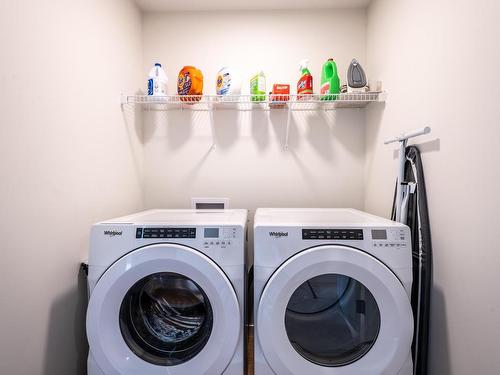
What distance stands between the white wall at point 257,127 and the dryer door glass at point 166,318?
2.75 ft

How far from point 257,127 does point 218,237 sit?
3.55 ft

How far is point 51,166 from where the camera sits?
1.09 metres

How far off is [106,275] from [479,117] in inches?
61.7

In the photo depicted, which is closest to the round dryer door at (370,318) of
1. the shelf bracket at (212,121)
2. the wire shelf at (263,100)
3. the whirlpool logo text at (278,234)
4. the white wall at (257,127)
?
the whirlpool logo text at (278,234)

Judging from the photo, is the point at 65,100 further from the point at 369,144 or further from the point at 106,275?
the point at 369,144

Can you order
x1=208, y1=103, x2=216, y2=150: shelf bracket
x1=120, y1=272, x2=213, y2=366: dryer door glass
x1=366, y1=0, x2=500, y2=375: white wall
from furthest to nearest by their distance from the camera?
x1=208, y1=103, x2=216, y2=150: shelf bracket < x1=120, y1=272, x2=213, y2=366: dryer door glass < x1=366, y1=0, x2=500, y2=375: white wall

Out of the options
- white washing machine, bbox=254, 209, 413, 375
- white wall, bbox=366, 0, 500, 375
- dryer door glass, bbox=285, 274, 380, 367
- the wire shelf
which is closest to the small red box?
the wire shelf

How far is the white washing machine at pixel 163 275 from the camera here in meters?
1.02

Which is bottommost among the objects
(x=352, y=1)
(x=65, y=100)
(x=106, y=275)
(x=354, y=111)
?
(x=106, y=275)

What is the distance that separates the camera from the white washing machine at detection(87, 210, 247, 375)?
40.1 inches

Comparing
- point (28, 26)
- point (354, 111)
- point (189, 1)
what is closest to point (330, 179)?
point (354, 111)

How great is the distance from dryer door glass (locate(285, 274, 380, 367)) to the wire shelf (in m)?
1.12

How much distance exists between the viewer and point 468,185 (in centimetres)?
93

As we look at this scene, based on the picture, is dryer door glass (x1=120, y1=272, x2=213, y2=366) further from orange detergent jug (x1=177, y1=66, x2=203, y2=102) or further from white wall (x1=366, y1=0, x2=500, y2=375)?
orange detergent jug (x1=177, y1=66, x2=203, y2=102)
